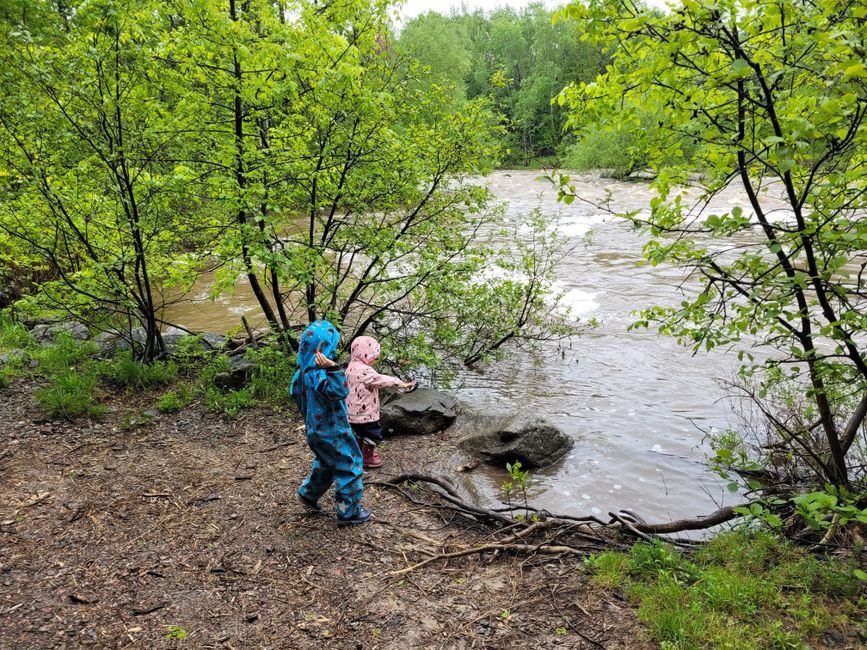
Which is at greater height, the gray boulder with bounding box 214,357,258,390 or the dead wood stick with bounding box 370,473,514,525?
the gray boulder with bounding box 214,357,258,390

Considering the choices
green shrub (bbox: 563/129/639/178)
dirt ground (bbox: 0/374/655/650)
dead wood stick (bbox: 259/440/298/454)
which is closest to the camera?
dirt ground (bbox: 0/374/655/650)

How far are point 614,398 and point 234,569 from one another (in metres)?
6.58

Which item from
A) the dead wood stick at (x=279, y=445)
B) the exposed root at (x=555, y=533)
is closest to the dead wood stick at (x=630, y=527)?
the exposed root at (x=555, y=533)

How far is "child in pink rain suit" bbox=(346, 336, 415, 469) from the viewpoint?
223 inches

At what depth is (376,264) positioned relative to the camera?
25.1 feet

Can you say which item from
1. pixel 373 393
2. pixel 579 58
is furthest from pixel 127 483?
pixel 579 58

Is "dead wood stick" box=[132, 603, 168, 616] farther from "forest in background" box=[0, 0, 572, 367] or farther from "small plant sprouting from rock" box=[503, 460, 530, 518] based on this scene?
"forest in background" box=[0, 0, 572, 367]

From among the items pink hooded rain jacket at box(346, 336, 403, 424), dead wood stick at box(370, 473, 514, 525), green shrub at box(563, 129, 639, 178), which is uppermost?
green shrub at box(563, 129, 639, 178)

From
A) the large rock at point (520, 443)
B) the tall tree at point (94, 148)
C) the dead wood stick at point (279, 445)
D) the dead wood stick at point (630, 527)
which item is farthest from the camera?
the large rock at point (520, 443)

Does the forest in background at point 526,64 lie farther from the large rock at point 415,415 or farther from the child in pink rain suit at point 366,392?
the child in pink rain suit at point 366,392

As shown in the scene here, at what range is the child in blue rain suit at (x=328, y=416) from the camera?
174 inches

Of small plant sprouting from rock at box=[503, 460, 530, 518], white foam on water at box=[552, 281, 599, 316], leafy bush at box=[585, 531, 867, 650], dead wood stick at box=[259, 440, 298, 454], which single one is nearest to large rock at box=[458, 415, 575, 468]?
small plant sprouting from rock at box=[503, 460, 530, 518]

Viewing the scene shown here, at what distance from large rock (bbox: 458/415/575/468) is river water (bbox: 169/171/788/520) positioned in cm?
17

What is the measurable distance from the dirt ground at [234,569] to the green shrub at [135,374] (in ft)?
4.55
